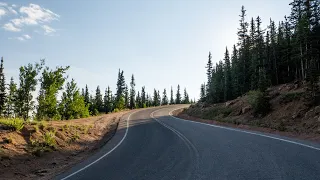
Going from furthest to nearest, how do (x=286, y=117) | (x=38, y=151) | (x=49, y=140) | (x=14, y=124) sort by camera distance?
1. (x=286, y=117)
2. (x=49, y=140)
3. (x=14, y=124)
4. (x=38, y=151)

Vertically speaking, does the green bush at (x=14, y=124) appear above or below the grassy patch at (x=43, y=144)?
above

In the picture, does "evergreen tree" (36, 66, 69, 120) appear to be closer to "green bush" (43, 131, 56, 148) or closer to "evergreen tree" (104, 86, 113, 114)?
"green bush" (43, 131, 56, 148)

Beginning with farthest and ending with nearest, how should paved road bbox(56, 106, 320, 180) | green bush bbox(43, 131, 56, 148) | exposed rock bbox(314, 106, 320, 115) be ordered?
exposed rock bbox(314, 106, 320, 115), green bush bbox(43, 131, 56, 148), paved road bbox(56, 106, 320, 180)

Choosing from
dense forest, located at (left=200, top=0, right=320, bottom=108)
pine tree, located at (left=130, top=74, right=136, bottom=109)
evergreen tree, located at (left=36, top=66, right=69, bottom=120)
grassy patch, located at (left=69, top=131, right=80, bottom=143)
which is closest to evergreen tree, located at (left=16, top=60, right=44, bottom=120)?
evergreen tree, located at (left=36, top=66, right=69, bottom=120)

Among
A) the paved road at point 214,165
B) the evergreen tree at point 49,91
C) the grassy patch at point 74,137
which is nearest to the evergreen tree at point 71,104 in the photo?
the evergreen tree at point 49,91

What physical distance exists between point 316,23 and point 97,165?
43146 mm

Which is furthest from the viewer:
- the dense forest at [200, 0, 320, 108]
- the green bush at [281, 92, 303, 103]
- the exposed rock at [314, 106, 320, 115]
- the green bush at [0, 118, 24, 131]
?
the dense forest at [200, 0, 320, 108]

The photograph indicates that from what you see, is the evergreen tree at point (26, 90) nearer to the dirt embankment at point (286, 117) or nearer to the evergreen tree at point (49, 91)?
the evergreen tree at point (49, 91)

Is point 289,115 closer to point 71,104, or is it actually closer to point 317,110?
point 317,110

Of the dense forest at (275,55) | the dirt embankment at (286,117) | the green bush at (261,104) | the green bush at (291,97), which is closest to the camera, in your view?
the dirt embankment at (286,117)

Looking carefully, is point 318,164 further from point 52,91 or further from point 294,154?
point 52,91

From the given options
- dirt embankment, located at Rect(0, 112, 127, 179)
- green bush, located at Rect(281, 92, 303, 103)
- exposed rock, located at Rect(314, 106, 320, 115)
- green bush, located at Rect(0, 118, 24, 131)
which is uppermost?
green bush, located at Rect(281, 92, 303, 103)

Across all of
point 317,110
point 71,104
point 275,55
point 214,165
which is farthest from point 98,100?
point 214,165

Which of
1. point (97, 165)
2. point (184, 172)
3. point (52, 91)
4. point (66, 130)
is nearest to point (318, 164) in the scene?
point (184, 172)
